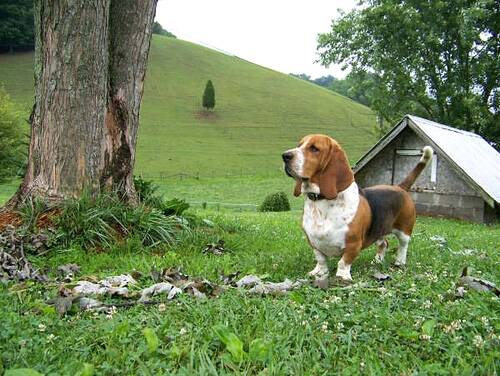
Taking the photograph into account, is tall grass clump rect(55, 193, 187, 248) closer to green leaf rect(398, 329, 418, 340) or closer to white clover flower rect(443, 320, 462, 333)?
green leaf rect(398, 329, 418, 340)

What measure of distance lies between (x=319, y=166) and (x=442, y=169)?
17.1 metres

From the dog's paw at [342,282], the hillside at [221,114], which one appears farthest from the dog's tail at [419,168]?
the hillside at [221,114]

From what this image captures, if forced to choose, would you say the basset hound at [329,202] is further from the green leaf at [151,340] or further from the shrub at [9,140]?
the shrub at [9,140]

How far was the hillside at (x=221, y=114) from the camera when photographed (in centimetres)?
5681

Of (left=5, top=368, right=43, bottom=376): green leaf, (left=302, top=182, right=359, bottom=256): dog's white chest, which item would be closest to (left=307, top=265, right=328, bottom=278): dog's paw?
(left=302, top=182, right=359, bottom=256): dog's white chest

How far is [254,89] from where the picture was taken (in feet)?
311

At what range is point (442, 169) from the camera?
66.9 ft

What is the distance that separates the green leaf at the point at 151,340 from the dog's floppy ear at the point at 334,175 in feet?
9.07

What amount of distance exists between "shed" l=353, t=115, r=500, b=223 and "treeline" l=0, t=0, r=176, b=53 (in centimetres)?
7908

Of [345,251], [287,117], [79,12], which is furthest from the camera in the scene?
[287,117]

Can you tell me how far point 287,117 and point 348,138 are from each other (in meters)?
13.3

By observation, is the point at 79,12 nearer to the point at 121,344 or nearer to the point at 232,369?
the point at 121,344

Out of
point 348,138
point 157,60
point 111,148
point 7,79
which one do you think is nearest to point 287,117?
point 348,138

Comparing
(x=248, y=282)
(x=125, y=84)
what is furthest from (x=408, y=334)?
(x=125, y=84)
